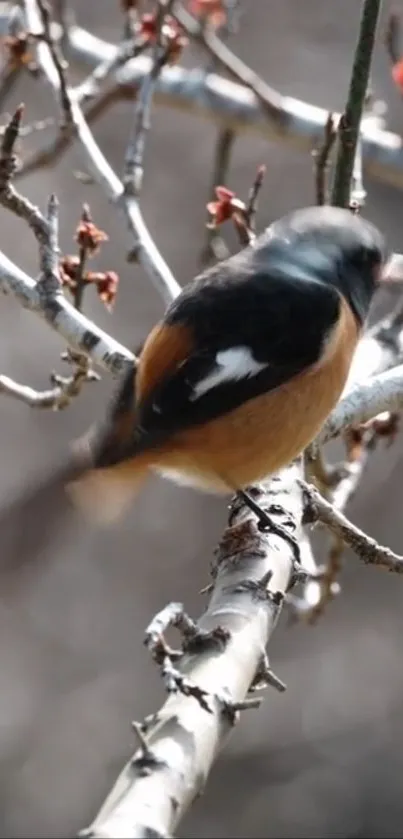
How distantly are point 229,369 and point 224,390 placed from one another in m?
0.04

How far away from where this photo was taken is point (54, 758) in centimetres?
545

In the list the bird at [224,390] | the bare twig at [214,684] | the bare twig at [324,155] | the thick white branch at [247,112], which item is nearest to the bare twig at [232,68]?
the thick white branch at [247,112]

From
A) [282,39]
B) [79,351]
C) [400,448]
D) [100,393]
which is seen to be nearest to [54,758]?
[100,393]

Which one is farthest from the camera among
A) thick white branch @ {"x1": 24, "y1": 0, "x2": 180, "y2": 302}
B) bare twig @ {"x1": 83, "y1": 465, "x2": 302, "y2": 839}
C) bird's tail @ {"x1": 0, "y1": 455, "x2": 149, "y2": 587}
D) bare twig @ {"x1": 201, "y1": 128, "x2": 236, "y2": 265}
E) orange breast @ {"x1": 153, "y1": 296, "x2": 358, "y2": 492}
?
bare twig @ {"x1": 201, "y1": 128, "x2": 236, "y2": 265}

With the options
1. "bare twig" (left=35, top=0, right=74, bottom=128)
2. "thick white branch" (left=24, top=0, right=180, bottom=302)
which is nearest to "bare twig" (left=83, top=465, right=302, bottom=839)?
"thick white branch" (left=24, top=0, right=180, bottom=302)

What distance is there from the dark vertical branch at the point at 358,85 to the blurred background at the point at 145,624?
2539 mm

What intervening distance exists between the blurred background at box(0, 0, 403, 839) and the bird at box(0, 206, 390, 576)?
2.71m

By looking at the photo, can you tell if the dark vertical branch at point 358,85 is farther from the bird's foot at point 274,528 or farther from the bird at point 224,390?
the bird's foot at point 274,528

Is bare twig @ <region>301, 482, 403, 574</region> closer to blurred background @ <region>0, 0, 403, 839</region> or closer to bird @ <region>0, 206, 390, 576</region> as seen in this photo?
bird @ <region>0, 206, 390, 576</region>

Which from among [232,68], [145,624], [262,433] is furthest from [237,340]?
[145,624]

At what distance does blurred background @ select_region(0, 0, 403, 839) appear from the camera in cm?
527

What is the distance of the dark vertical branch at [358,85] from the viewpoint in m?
2.43

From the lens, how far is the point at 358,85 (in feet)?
8.13

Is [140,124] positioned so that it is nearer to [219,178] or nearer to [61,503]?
[219,178]
